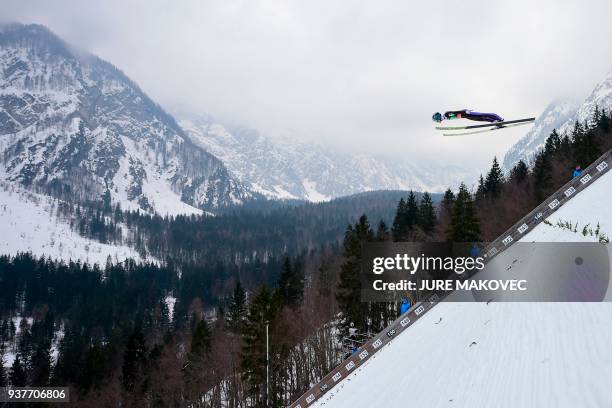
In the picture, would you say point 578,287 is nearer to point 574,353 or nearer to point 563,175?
point 574,353

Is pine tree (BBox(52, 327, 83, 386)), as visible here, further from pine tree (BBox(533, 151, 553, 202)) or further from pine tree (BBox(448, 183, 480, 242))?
pine tree (BBox(533, 151, 553, 202))

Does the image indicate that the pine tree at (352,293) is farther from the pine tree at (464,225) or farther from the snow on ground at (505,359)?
the snow on ground at (505,359)

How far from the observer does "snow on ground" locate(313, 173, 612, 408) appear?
869cm

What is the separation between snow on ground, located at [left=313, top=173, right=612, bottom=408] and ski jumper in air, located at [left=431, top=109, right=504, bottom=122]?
5512 millimetres

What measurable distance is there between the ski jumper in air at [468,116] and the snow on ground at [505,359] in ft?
18.1

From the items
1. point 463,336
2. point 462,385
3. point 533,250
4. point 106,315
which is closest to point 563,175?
point 533,250

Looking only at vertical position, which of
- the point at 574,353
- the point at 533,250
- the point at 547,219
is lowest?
the point at 574,353

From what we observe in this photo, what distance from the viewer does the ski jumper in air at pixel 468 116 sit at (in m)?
17.1

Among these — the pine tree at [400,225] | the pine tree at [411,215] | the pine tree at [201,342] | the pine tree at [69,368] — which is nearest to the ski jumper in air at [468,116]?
the pine tree at [201,342]

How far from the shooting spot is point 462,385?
38.4 ft

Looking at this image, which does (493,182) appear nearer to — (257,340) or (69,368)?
(257,340)

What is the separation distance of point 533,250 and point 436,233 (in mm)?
36636

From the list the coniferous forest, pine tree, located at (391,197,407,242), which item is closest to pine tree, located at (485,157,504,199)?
the coniferous forest

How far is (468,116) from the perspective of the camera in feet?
56.9
